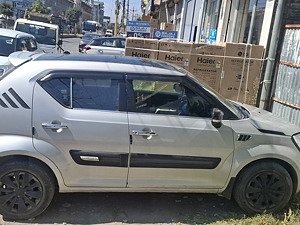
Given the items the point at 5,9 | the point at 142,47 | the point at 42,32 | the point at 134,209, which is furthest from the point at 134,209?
the point at 5,9

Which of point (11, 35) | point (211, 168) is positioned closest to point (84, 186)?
point (211, 168)

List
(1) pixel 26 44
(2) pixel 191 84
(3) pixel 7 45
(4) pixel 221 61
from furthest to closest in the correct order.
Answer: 1. (1) pixel 26 44
2. (3) pixel 7 45
3. (4) pixel 221 61
4. (2) pixel 191 84

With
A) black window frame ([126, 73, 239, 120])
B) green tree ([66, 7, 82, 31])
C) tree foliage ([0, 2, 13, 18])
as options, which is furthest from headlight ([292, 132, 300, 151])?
green tree ([66, 7, 82, 31])

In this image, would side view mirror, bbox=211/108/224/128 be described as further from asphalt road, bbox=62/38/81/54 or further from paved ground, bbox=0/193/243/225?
asphalt road, bbox=62/38/81/54

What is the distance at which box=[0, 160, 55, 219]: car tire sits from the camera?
9.79 feet

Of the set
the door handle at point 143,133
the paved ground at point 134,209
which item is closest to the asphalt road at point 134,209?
the paved ground at point 134,209

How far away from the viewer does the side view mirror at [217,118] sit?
308 centimetres

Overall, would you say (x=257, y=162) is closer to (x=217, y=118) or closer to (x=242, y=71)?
(x=217, y=118)

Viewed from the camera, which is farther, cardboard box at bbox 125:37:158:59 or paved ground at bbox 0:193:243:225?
cardboard box at bbox 125:37:158:59

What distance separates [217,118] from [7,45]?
740 centimetres

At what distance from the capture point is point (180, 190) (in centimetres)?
331

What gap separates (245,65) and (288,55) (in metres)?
1.10

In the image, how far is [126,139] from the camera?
3061 mm

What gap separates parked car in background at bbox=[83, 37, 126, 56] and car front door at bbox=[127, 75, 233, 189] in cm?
1084
